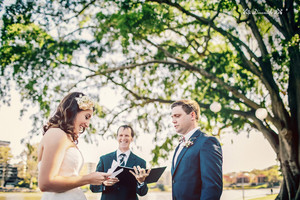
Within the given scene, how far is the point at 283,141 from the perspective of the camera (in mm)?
8469

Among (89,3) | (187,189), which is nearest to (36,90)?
(89,3)

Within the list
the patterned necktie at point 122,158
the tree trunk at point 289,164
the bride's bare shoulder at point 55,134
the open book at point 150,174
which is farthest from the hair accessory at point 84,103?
the tree trunk at point 289,164

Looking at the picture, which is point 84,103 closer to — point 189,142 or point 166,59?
point 189,142

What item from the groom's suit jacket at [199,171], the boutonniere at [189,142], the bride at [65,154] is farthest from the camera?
the boutonniere at [189,142]

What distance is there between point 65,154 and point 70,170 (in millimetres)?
129

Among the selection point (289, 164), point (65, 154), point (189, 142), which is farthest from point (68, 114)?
point (289, 164)

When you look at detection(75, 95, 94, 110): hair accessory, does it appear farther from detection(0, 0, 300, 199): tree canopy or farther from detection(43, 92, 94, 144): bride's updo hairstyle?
detection(0, 0, 300, 199): tree canopy

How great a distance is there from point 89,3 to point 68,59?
2240 millimetres

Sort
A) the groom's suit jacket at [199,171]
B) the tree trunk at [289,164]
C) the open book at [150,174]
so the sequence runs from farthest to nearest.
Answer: the tree trunk at [289,164] → the open book at [150,174] → the groom's suit jacket at [199,171]

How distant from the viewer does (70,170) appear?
1987mm

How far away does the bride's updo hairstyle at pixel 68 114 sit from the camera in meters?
2.05

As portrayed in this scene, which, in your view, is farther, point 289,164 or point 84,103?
point 289,164

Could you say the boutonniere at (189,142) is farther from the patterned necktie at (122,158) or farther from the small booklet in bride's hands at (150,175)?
the patterned necktie at (122,158)

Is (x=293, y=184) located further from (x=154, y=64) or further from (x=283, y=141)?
(x=154, y=64)
